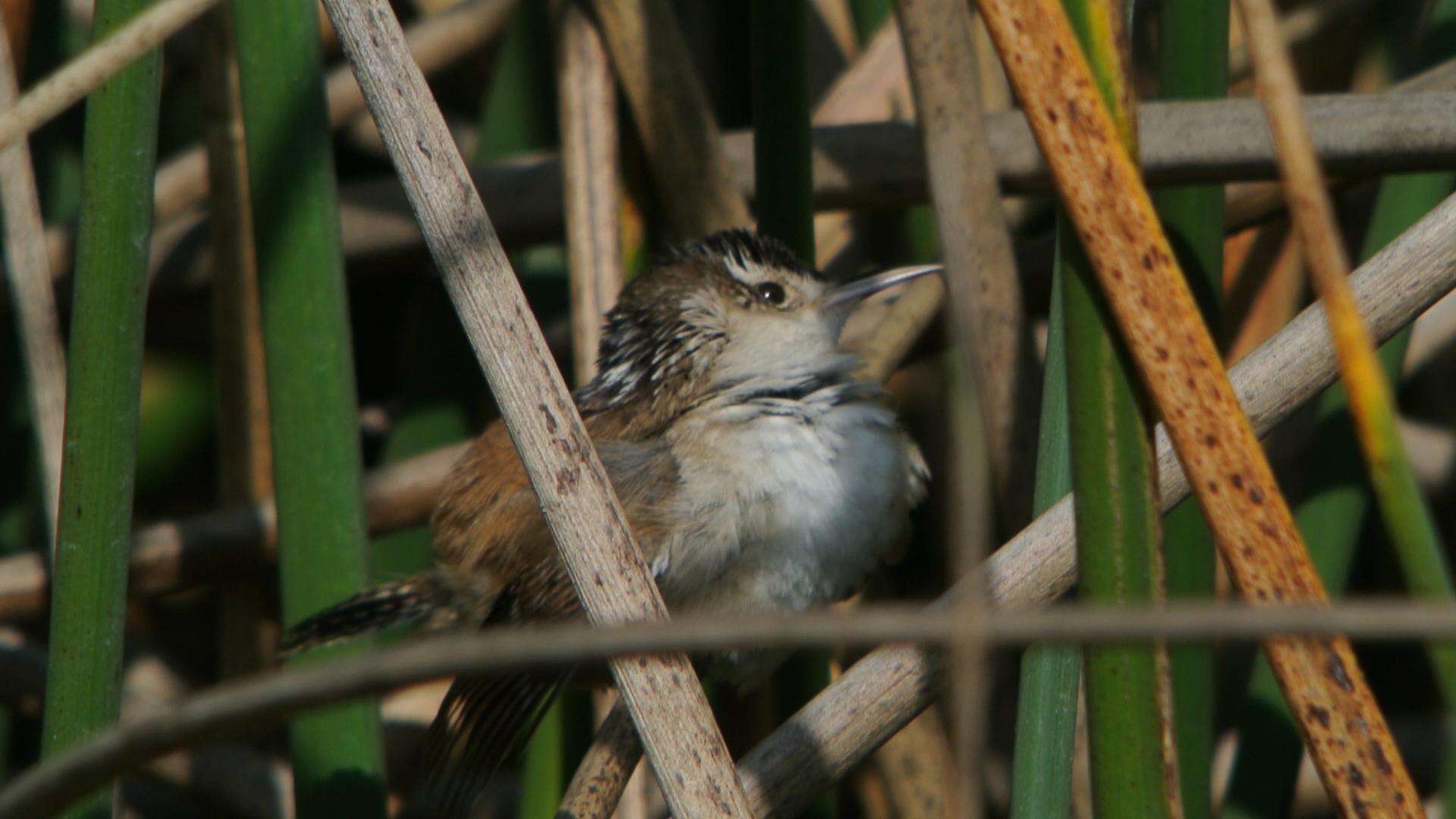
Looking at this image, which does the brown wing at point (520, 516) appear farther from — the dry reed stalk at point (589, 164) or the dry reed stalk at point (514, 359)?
the dry reed stalk at point (514, 359)

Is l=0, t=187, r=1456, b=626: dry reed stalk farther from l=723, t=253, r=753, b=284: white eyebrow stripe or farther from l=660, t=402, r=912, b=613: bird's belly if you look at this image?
l=723, t=253, r=753, b=284: white eyebrow stripe

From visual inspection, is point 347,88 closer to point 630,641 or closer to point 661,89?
point 661,89

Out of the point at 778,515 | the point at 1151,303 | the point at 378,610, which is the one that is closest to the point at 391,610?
the point at 378,610

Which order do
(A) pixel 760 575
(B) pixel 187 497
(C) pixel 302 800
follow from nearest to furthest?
(C) pixel 302 800 < (A) pixel 760 575 < (B) pixel 187 497

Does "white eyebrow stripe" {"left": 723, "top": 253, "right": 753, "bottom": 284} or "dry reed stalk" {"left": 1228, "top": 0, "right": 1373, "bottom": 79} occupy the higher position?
"dry reed stalk" {"left": 1228, "top": 0, "right": 1373, "bottom": 79}

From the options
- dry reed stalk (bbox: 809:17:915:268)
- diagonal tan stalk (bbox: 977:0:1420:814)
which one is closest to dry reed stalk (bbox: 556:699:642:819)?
diagonal tan stalk (bbox: 977:0:1420:814)

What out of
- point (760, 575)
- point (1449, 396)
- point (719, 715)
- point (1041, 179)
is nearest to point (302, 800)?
point (760, 575)

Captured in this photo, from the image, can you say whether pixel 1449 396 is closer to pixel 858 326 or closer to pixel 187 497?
pixel 858 326
